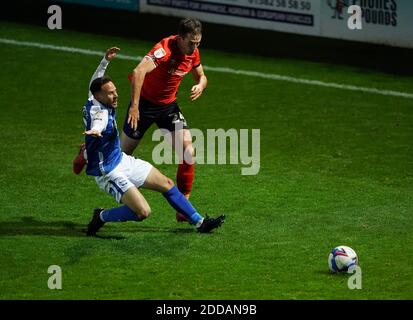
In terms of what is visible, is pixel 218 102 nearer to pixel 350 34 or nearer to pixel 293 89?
pixel 293 89

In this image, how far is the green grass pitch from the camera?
9.52 meters

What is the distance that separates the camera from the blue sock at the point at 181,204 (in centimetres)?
1070

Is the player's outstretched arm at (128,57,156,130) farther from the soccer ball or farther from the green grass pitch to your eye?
the soccer ball

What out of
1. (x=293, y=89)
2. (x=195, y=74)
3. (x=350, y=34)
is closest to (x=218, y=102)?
(x=293, y=89)

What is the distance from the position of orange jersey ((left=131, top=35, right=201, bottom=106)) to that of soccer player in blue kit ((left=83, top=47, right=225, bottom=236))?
0.85 meters

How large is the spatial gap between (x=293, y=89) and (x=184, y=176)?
5692mm

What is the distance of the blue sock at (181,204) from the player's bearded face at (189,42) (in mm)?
1476

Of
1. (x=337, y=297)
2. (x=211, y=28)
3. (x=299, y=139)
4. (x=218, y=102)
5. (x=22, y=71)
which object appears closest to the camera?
(x=337, y=297)

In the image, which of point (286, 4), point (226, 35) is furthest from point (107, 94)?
point (226, 35)

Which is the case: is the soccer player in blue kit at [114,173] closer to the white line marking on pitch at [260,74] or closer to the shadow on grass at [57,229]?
the shadow on grass at [57,229]

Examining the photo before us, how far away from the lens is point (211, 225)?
10.7 metres

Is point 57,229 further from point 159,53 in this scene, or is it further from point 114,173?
point 159,53

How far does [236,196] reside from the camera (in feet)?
39.8

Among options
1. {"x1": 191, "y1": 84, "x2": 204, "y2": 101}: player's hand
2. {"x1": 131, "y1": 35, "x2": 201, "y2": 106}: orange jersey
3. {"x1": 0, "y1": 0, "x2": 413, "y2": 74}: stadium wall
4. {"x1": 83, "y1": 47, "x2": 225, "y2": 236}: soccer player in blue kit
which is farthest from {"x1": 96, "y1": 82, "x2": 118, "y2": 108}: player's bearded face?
{"x1": 0, "y1": 0, "x2": 413, "y2": 74}: stadium wall
